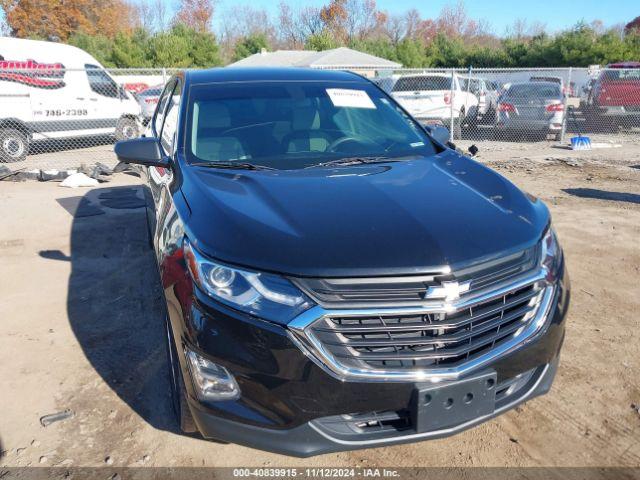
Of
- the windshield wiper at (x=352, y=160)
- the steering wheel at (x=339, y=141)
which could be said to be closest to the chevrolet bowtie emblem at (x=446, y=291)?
the windshield wiper at (x=352, y=160)

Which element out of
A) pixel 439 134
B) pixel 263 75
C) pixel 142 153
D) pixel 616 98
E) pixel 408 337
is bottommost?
pixel 616 98

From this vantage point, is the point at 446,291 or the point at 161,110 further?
the point at 161,110

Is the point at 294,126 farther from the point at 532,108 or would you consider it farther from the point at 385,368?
the point at 532,108

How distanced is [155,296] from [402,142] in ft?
7.80

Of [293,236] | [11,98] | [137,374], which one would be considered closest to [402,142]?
[293,236]

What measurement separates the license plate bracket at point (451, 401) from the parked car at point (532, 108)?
13.4 meters

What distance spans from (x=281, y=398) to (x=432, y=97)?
1315 cm

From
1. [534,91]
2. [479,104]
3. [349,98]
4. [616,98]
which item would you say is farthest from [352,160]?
[616,98]

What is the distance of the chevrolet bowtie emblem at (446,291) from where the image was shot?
2.04 m

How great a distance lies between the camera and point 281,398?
2.05 m

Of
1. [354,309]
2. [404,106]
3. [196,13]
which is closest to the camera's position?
[354,309]

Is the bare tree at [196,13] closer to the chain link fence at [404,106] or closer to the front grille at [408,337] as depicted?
the chain link fence at [404,106]

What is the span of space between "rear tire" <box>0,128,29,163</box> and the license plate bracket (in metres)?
11.6

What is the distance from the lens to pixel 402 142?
11.6 ft
